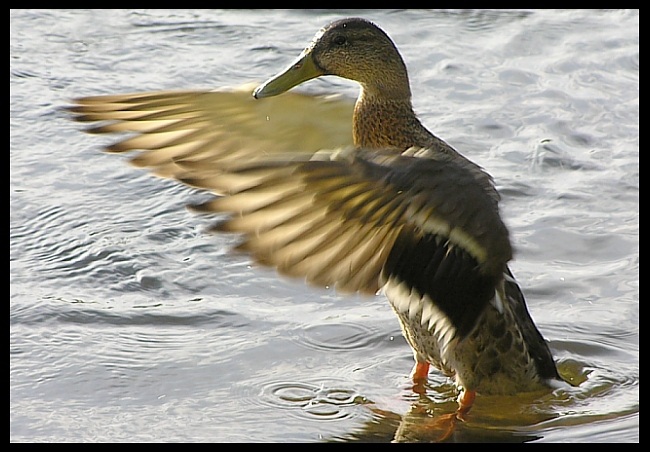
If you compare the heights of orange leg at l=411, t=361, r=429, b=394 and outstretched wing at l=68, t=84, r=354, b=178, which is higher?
outstretched wing at l=68, t=84, r=354, b=178

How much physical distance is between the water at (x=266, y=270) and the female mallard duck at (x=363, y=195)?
397 millimetres

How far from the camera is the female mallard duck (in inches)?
170

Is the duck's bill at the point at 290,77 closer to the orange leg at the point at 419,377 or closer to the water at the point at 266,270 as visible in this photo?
the water at the point at 266,270

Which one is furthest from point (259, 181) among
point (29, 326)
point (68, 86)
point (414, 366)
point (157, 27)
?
point (157, 27)

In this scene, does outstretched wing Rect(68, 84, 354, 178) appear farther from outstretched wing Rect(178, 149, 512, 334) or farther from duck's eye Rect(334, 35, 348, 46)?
outstretched wing Rect(178, 149, 512, 334)

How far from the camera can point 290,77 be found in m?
5.54

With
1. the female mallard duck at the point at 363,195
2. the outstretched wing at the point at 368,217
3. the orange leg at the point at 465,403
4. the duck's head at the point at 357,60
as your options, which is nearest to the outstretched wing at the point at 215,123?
the female mallard duck at the point at 363,195

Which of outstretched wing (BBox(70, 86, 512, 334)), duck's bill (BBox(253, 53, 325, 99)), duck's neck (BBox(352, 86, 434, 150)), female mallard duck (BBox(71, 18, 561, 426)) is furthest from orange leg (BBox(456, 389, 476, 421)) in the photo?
duck's bill (BBox(253, 53, 325, 99))

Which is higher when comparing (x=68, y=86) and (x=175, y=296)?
(x=68, y=86)

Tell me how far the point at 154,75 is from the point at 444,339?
4.42 meters

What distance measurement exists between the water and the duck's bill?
852 millimetres

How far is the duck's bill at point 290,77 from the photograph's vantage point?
5446mm

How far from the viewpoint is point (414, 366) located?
18.8 ft

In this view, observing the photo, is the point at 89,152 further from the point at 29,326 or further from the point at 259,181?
the point at 259,181
